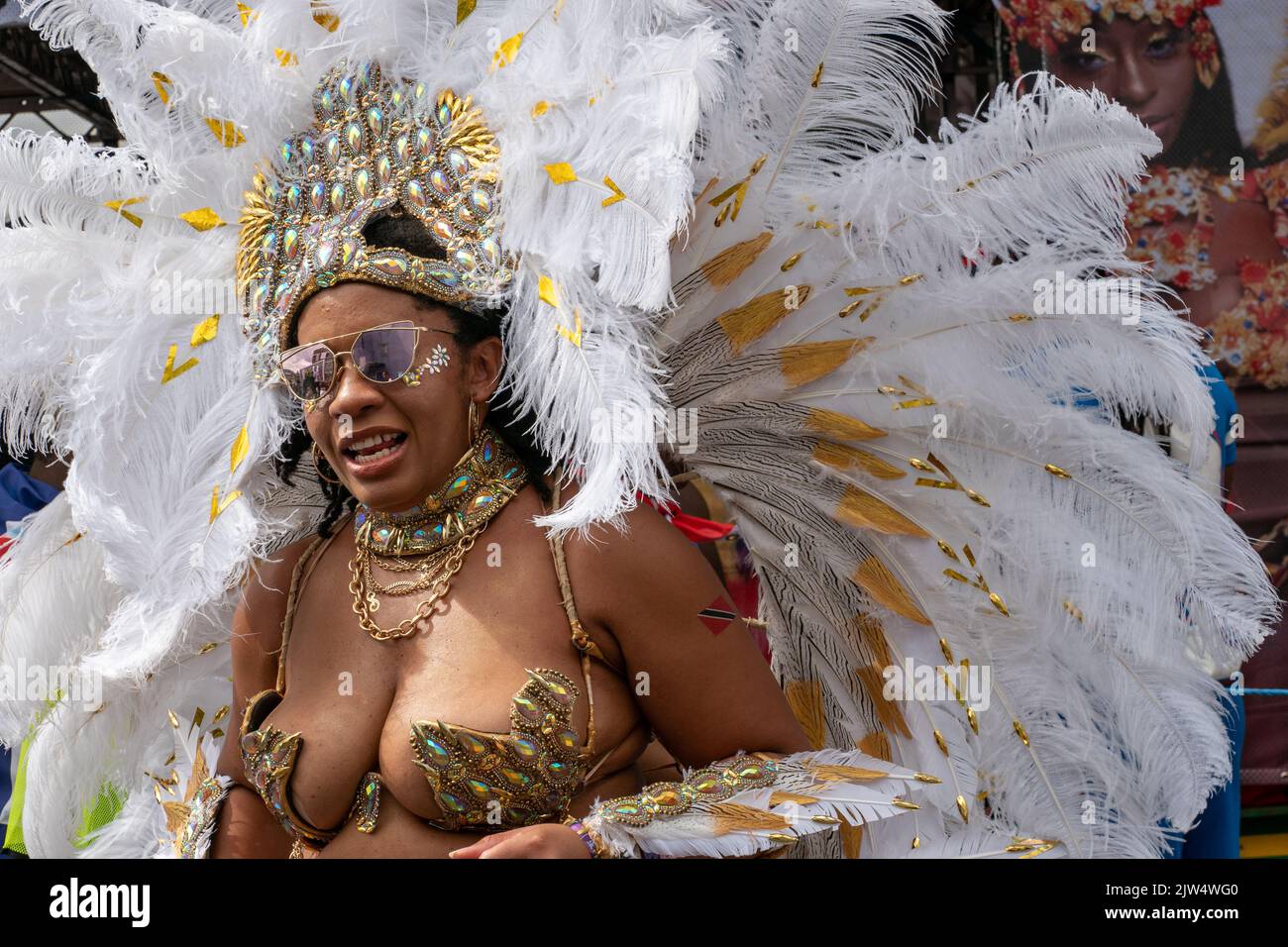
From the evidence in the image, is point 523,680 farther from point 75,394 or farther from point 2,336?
point 2,336

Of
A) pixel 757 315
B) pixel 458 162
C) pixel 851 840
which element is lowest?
pixel 851 840

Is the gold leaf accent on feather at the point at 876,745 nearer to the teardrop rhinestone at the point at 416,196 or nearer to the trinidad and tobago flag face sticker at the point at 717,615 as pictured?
the trinidad and tobago flag face sticker at the point at 717,615

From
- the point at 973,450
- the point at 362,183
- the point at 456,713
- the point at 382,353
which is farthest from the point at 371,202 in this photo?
the point at 973,450

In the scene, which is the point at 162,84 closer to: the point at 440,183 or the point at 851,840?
the point at 440,183

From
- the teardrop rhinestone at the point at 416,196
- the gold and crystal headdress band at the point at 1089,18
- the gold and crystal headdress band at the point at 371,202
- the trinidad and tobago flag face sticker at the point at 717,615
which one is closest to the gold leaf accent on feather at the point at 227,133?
the gold and crystal headdress band at the point at 371,202

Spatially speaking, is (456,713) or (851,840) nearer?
(456,713)

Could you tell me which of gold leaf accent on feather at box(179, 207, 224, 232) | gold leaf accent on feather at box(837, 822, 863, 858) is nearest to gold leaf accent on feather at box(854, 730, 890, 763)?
gold leaf accent on feather at box(837, 822, 863, 858)

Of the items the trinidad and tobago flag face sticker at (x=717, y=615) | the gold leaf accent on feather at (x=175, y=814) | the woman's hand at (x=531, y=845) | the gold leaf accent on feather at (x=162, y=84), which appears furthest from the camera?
the gold leaf accent on feather at (x=175, y=814)

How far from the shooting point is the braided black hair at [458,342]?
2.11 meters

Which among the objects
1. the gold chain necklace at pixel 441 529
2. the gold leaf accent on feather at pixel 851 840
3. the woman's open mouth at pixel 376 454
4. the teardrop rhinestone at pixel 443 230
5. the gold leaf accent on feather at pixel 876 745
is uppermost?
the teardrop rhinestone at pixel 443 230

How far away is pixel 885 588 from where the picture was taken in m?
2.40

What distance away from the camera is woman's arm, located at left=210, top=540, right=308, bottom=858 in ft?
7.64

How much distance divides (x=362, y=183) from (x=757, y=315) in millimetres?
710

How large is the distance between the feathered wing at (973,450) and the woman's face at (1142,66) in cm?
274
